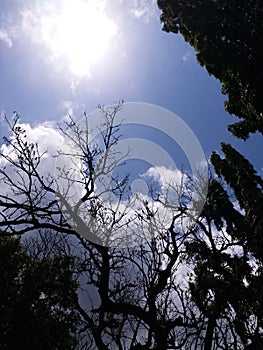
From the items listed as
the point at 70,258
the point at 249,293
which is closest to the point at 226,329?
the point at 249,293

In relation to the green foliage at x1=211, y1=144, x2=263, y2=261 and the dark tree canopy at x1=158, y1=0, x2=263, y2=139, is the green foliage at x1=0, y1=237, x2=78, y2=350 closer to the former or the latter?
the green foliage at x1=211, y1=144, x2=263, y2=261

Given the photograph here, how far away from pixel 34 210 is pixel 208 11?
947 cm

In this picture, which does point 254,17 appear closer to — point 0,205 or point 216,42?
point 216,42

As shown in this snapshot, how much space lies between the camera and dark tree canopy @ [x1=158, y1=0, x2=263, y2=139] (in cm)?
991

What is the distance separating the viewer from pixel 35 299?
11648 millimetres

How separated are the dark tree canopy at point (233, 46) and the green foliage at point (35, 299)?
771cm

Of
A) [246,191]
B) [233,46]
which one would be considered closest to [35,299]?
[246,191]

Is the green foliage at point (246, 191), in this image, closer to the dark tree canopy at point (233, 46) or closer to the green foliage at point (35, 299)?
the dark tree canopy at point (233, 46)

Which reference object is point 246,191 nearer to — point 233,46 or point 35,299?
point 233,46

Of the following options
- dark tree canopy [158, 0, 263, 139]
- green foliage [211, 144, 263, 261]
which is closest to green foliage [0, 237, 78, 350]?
green foliage [211, 144, 263, 261]

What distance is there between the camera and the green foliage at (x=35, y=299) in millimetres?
10649

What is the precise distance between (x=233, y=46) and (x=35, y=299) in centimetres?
1116

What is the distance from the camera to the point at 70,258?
1291cm

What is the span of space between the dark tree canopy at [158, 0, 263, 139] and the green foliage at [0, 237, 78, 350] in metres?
7.71
